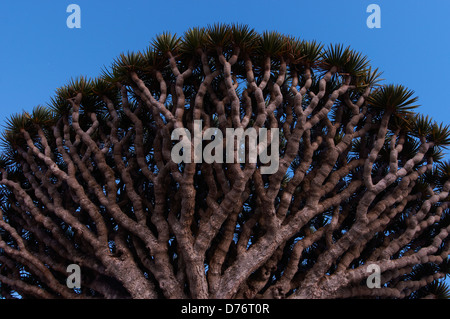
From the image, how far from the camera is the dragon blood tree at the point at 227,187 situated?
638cm

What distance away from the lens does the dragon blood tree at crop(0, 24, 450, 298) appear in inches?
251

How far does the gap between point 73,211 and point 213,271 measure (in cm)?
285

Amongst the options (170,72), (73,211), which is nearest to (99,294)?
(73,211)

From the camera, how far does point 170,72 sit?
24.8ft

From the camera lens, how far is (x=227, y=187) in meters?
6.40

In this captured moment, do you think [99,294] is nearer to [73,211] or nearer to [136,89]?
[73,211]

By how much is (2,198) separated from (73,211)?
2.35m

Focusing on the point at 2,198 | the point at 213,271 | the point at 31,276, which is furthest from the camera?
the point at 2,198
